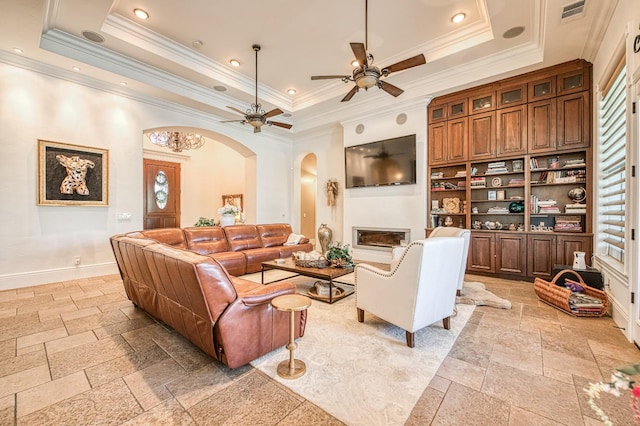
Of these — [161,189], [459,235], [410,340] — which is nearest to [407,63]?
[459,235]

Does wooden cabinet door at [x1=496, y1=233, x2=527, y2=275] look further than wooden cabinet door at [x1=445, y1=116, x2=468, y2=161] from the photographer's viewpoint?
No

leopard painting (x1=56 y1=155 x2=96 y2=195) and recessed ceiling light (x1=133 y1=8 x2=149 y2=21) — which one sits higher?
recessed ceiling light (x1=133 y1=8 x2=149 y2=21)

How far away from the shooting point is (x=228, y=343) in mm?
2021

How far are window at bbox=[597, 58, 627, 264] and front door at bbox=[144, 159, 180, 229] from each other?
10004 mm

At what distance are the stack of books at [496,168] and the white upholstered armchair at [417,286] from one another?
313 centimetres

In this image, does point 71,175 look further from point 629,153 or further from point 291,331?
point 629,153

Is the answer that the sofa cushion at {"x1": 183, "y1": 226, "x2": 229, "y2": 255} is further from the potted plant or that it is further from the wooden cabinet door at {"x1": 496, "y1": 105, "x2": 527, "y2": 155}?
the wooden cabinet door at {"x1": 496, "y1": 105, "x2": 527, "y2": 155}

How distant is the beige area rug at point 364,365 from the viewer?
1745 millimetres

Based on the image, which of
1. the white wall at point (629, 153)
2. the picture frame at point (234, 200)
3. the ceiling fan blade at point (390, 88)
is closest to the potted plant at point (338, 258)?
the ceiling fan blade at point (390, 88)

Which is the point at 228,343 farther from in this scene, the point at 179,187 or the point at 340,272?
the point at 179,187

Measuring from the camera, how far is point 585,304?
3.13 metres

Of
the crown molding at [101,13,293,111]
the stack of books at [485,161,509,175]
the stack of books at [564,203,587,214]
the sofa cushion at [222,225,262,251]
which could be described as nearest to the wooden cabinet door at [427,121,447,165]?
the stack of books at [485,161,509,175]

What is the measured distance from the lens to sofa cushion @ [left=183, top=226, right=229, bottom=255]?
16.1 ft

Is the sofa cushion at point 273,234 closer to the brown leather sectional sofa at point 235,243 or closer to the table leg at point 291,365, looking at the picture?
the brown leather sectional sofa at point 235,243
